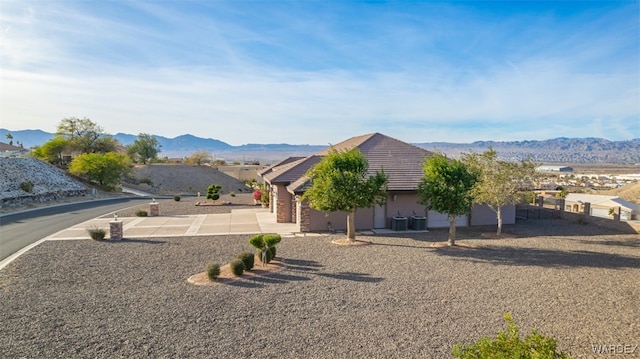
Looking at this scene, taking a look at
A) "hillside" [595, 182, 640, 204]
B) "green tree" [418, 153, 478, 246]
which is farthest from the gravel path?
"hillside" [595, 182, 640, 204]

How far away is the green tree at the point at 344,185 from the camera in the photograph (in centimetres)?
1814

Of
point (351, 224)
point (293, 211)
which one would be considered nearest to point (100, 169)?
point (293, 211)

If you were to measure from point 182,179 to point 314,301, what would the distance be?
6568cm

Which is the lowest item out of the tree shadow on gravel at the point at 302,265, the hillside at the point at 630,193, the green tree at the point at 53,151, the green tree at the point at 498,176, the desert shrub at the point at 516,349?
the tree shadow on gravel at the point at 302,265

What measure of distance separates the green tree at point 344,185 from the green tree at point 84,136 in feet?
205

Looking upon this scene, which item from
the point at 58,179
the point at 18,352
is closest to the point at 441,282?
the point at 18,352

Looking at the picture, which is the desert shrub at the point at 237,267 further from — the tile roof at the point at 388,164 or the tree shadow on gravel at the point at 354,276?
the tile roof at the point at 388,164

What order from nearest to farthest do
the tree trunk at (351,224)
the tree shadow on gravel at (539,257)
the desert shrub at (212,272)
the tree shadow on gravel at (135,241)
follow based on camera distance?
the desert shrub at (212,272) < the tree shadow on gravel at (539,257) < the tree trunk at (351,224) < the tree shadow on gravel at (135,241)

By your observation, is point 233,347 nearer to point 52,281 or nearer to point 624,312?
point 52,281

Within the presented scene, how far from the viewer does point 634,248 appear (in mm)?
18984

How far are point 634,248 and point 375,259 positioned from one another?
43.8 feet

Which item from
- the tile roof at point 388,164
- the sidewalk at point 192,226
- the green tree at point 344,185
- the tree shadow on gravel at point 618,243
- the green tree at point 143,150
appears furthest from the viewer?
the green tree at point 143,150

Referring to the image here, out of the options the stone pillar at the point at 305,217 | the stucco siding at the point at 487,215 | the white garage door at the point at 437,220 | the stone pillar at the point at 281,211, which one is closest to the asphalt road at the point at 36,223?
the stone pillar at the point at 281,211

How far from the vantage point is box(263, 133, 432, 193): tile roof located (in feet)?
75.5
